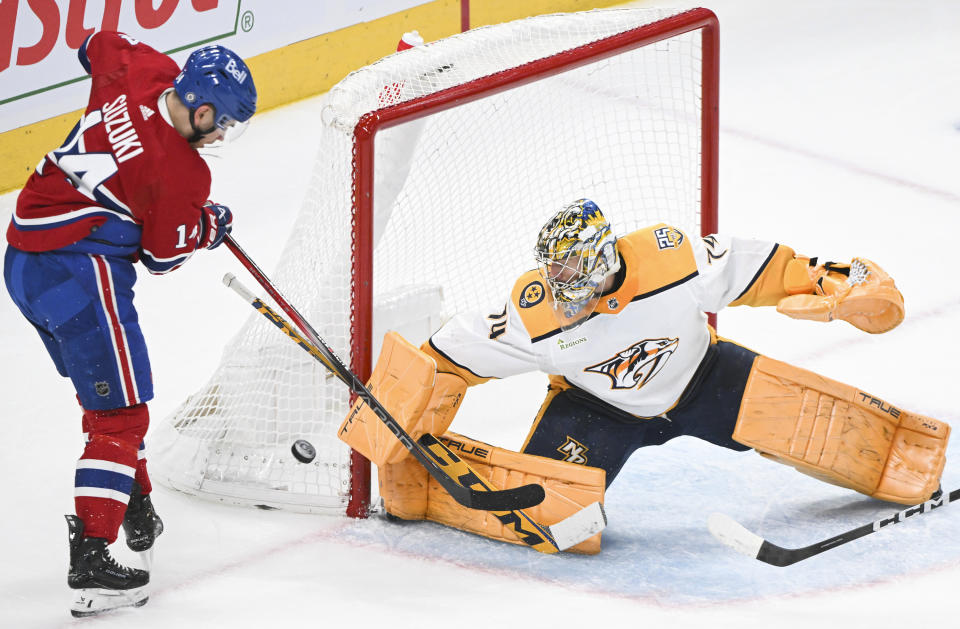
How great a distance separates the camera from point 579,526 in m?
3.27

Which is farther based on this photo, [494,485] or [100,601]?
[494,485]

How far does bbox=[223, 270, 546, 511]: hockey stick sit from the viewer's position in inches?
130

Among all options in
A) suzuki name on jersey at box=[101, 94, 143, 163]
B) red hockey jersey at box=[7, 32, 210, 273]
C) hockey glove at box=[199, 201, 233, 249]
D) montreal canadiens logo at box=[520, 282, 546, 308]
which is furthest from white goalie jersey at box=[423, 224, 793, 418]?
suzuki name on jersey at box=[101, 94, 143, 163]

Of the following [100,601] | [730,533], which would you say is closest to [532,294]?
[730,533]

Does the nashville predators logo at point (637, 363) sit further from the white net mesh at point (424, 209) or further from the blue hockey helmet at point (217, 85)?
the blue hockey helmet at point (217, 85)

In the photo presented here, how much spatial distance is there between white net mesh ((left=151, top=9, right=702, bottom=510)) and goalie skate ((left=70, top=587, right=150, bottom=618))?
0.51 metres

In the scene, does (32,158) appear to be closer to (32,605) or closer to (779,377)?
(32,605)

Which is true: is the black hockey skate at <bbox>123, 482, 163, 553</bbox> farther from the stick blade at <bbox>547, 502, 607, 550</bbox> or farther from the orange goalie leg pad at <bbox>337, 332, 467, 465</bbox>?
the stick blade at <bbox>547, 502, 607, 550</bbox>

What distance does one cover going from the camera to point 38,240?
9.95ft

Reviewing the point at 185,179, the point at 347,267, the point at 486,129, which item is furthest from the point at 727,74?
the point at 185,179

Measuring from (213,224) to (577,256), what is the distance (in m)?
0.83

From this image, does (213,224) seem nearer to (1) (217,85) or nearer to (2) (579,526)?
(1) (217,85)

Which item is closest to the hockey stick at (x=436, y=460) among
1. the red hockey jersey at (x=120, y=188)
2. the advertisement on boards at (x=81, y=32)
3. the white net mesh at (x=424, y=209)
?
the white net mesh at (x=424, y=209)

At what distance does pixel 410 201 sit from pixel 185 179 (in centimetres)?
97
